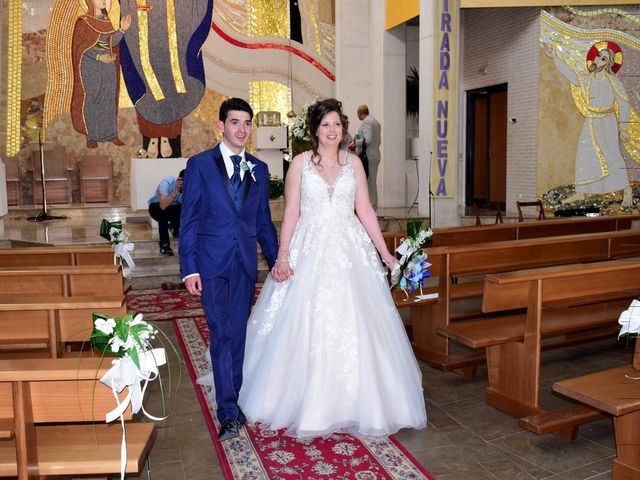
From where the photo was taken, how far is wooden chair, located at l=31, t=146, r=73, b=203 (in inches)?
501

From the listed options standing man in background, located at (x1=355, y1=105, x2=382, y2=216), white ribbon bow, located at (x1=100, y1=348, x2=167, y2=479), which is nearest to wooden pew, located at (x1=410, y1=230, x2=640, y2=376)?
white ribbon bow, located at (x1=100, y1=348, x2=167, y2=479)

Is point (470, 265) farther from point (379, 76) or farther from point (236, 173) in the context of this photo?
point (379, 76)

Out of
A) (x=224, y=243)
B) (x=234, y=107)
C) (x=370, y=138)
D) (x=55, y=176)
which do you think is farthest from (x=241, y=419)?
(x=55, y=176)

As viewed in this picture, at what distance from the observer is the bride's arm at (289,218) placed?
3.43 m

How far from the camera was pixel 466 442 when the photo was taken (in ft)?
10.7

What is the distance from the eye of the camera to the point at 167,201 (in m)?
8.02

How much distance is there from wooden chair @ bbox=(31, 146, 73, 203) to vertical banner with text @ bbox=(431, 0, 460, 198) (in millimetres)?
7316

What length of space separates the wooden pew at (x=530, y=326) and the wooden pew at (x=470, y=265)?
1.18ft

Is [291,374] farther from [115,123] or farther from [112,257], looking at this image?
[115,123]

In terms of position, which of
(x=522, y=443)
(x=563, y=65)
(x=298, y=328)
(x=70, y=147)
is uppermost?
(x=563, y=65)

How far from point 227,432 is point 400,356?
92cm

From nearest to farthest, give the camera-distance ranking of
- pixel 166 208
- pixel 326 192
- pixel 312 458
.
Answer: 1. pixel 312 458
2. pixel 326 192
3. pixel 166 208

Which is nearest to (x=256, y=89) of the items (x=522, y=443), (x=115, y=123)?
(x=115, y=123)

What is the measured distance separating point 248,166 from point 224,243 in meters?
0.39
